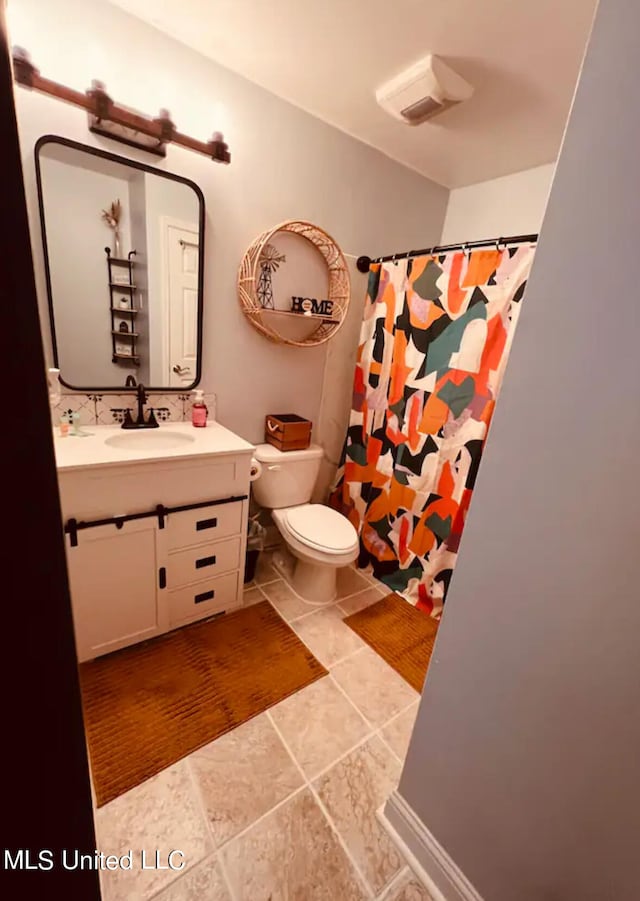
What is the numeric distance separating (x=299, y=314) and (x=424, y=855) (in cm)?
207

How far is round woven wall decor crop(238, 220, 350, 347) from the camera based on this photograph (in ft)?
5.80

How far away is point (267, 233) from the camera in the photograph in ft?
5.61

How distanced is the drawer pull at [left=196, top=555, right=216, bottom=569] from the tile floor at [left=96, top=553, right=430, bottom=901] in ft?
2.09

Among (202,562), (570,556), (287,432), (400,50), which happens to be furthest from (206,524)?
(400,50)

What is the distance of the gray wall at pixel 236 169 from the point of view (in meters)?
1.27

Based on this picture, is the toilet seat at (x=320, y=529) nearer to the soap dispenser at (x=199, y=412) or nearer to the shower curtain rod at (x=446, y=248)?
the soap dispenser at (x=199, y=412)

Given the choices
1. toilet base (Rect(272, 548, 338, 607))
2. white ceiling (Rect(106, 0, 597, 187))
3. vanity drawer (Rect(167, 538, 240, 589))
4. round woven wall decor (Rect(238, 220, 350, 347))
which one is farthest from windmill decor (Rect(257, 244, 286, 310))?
toilet base (Rect(272, 548, 338, 607))

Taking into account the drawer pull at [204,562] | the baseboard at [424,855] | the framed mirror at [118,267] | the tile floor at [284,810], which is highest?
the framed mirror at [118,267]

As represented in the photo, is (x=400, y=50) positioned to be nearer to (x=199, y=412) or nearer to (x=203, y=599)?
(x=199, y=412)

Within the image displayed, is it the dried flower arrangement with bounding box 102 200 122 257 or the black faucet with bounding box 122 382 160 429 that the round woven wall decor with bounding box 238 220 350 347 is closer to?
Result: the dried flower arrangement with bounding box 102 200 122 257

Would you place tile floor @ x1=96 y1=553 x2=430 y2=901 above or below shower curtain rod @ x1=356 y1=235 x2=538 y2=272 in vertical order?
below

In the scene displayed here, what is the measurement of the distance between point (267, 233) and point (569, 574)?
1.74 meters

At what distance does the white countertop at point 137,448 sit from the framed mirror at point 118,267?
20 centimetres

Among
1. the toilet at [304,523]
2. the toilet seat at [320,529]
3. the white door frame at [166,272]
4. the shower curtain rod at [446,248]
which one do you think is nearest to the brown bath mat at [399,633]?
the toilet at [304,523]
